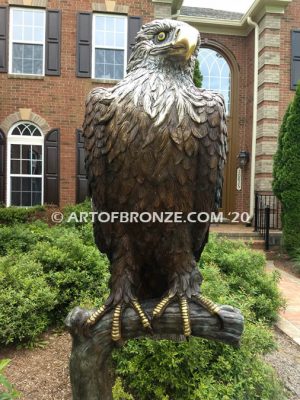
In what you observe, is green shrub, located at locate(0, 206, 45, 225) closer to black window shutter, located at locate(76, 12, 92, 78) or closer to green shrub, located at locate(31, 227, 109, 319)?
black window shutter, located at locate(76, 12, 92, 78)

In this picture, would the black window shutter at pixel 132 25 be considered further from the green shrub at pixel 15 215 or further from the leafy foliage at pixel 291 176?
the green shrub at pixel 15 215

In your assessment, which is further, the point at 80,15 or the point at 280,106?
the point at 280,106

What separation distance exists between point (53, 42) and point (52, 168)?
2.81m

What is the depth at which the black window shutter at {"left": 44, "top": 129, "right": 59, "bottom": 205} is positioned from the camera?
354 inches

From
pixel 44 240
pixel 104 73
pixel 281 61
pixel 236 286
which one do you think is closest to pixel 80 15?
pixel 104 73

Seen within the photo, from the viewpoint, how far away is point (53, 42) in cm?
891

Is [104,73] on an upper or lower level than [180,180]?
upper

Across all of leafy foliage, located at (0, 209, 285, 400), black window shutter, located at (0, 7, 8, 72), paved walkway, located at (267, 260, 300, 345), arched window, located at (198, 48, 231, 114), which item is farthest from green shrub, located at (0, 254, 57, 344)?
arched window, located at (198, 48, 231, 114)

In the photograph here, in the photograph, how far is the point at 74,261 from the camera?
4453 mm

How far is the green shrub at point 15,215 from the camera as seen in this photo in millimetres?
8227

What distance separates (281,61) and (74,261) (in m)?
7.84

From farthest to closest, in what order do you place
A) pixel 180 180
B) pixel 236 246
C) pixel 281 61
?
pixel 281 61, pixel 236 246, pixel 180 180

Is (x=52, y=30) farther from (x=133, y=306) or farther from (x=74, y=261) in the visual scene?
(x=133, y=306)

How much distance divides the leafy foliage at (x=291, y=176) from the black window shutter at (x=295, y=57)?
2.09 metres
